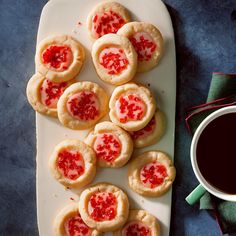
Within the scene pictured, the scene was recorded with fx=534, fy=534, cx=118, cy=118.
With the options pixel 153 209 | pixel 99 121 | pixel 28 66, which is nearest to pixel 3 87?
pixel 28 66

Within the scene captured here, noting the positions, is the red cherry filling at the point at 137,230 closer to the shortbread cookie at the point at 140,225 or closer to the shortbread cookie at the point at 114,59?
the shortbread cookie at the point at 140,225

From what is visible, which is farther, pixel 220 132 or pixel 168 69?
pixel 168 69

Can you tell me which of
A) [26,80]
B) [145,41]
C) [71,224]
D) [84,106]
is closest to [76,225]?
[71,224]

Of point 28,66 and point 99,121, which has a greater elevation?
point 28,66

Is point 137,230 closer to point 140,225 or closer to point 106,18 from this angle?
point 140,225

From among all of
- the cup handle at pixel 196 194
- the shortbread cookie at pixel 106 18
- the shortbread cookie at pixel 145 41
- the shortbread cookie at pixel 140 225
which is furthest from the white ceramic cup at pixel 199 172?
the shortbread cookie at pixel 106 18

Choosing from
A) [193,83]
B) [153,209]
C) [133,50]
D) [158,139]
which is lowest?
[153,209]

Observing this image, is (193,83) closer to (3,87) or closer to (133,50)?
(133,50)
